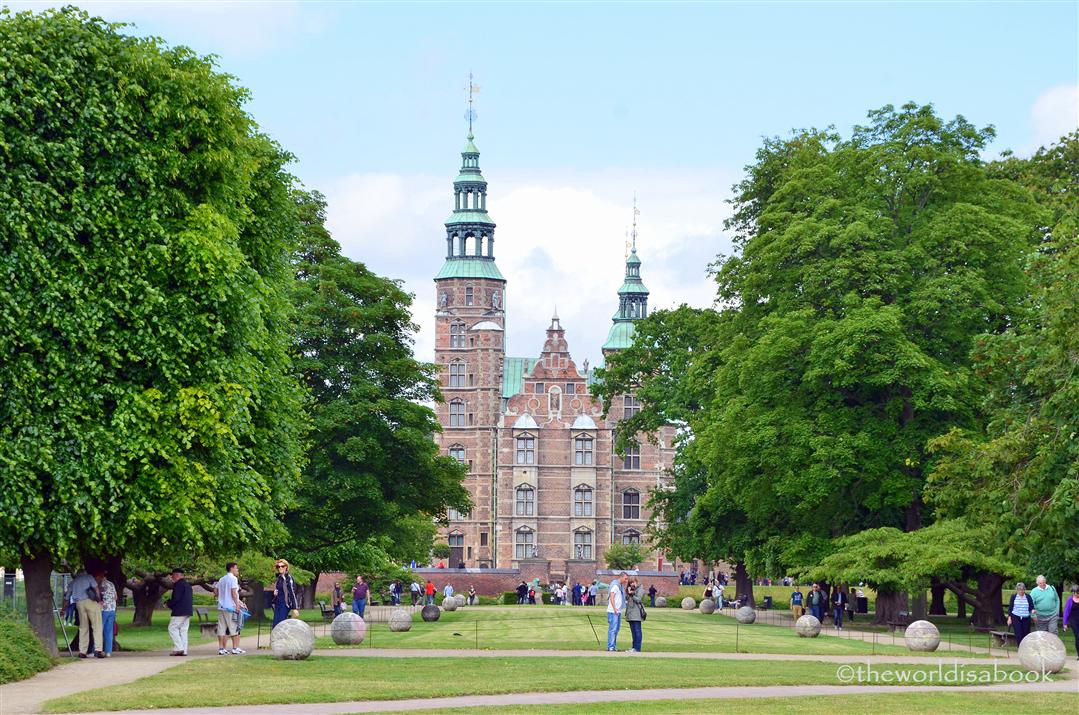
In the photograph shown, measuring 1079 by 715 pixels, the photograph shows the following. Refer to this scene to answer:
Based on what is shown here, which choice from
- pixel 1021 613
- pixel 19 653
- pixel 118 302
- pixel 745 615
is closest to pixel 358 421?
pixel 745 615

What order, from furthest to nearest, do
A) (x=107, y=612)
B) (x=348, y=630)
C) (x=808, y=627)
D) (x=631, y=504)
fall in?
(x=631, y=504) → (x=808, y=627) → (x=348, y=630) → (x=107, y=612)

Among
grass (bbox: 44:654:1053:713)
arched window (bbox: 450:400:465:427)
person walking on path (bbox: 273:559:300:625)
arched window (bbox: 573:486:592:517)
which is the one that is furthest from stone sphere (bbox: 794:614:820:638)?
arched window (bbox: 450:400:465:427)

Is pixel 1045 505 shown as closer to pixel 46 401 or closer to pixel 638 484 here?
pixel 46 401

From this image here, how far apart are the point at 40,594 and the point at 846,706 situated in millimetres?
14652

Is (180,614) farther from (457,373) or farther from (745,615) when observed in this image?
(457,373)

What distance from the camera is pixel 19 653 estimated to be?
2294cm

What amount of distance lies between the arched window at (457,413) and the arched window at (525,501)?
6.90 meters

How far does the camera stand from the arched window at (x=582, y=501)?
4400 inches

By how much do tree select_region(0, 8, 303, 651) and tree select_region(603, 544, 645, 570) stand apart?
79433mm

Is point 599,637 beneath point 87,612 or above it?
beneath

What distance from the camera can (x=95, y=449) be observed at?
25266mm

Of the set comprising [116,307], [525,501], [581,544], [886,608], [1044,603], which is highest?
[525,501]

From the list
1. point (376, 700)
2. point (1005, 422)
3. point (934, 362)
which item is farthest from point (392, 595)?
point (376, 700)

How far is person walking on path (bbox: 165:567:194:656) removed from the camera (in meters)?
27.5
